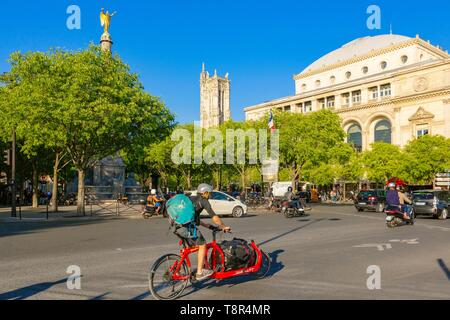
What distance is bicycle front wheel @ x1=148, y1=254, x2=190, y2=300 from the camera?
20.2ft

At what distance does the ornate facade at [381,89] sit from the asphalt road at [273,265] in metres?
43.8

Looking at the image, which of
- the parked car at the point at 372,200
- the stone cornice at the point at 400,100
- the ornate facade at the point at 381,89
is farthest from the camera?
the ornate facade at the point at 381,89

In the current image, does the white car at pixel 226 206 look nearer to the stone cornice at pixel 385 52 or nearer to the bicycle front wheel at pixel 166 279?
the bicycle front wheel at pixel 166 279

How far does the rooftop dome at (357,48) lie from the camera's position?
269 feet

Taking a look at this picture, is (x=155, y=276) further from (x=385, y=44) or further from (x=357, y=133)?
(x=385, y=44)

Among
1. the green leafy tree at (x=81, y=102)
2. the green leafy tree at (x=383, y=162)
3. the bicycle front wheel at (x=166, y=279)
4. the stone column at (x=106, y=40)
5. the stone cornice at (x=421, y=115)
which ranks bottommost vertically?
the bicycle front wheel at (x=166, y=279)

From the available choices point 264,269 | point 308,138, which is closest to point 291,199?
point 264,269

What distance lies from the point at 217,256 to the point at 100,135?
19.6 m

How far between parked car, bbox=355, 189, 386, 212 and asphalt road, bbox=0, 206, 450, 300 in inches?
546

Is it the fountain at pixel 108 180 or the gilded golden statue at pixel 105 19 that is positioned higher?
the gilded golden statue at pixel 105 19

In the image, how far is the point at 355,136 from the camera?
248ft

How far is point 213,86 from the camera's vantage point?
146 metres

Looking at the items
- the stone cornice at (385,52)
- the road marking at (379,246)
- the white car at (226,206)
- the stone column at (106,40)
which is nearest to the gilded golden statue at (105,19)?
the stone column at (106,40)

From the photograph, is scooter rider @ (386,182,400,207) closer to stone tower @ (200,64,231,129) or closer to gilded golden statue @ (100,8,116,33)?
gilded golden statue @ (100,8,116,33)
